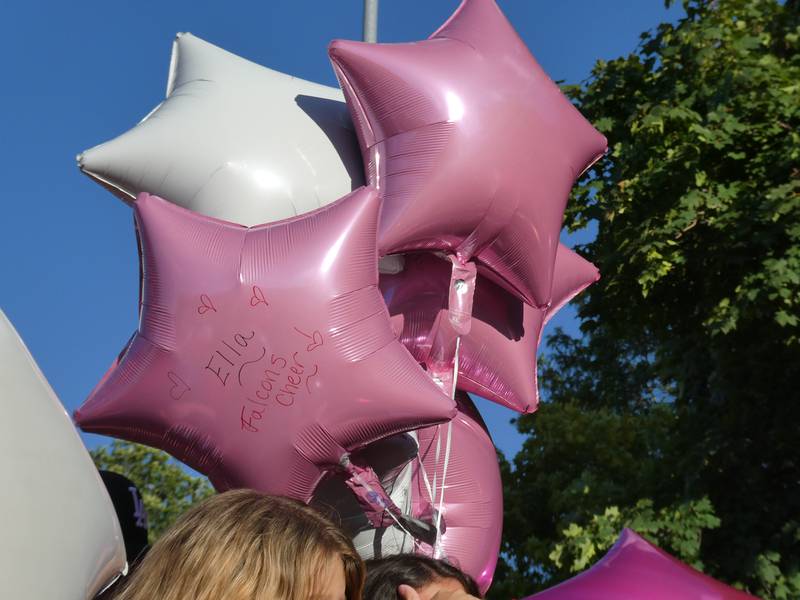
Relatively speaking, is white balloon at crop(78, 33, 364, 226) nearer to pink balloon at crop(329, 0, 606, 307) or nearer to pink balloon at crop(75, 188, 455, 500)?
pink balloon at crop(329, 0, 606, 307)

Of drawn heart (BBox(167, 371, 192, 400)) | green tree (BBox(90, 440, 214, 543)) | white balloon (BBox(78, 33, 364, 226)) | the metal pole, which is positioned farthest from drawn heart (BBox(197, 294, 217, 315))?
green tree (BBox(90, 440, 214, 543))

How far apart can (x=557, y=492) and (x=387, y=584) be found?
7774 mm

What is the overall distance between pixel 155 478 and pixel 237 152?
1459 cm

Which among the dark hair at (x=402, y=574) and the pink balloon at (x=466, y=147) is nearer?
the dark hair at (x=402, y=574)

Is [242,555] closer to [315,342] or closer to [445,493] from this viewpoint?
[315,342]

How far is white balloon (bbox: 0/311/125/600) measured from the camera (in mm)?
1119

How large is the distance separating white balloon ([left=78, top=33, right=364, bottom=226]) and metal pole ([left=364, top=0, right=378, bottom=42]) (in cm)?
54

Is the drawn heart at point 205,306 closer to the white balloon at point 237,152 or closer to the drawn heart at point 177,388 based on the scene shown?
the drawn heart at point 177,388

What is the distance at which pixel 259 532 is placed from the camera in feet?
3.95

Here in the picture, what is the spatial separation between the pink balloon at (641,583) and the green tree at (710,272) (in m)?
2.58

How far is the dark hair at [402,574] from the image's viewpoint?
180 centimetres

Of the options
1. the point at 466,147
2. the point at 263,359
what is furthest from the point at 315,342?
the point at 466,147

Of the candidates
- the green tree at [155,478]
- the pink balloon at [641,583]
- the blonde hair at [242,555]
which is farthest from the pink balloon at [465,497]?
the green tree at [155,478]

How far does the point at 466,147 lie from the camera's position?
2.47m
